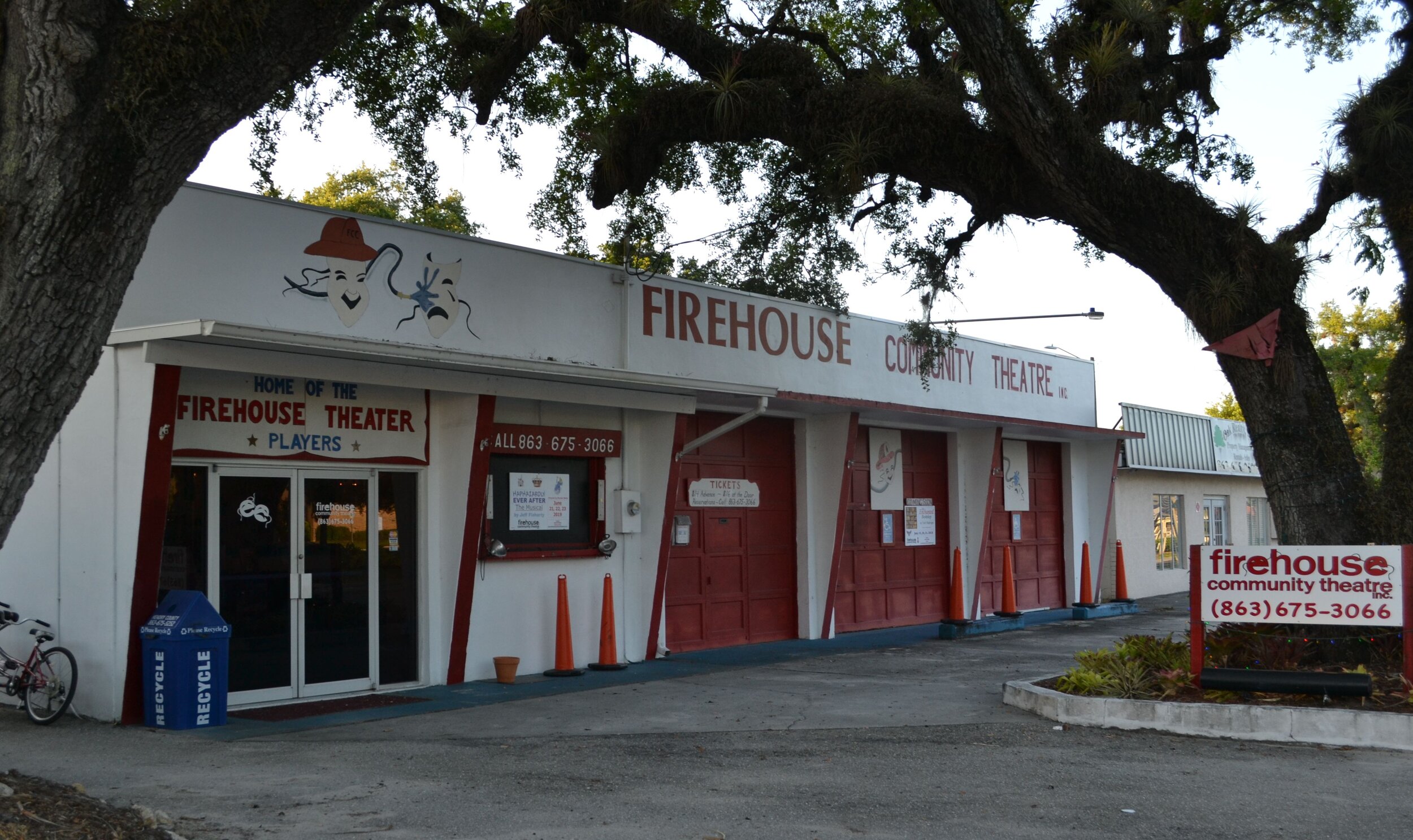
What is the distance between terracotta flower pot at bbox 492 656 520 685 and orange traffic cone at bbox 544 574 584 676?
675mm

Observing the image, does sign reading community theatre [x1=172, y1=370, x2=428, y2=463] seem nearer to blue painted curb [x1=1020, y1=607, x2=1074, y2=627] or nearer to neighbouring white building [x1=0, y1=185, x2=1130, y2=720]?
neighbouring white building [x1=0, y1=185, x2=1130, y2=720]

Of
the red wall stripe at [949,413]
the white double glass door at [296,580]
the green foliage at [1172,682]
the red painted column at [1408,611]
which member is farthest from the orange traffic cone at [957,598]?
the white double glass door at [296,580]

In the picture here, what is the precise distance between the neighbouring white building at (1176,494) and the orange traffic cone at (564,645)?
1311 cm

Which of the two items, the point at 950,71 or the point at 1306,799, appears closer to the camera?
the point at 1306,799

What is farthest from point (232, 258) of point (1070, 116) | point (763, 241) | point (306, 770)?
point (1070, 116)

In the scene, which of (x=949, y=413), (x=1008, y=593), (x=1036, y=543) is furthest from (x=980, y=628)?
(x=1036, y=543)

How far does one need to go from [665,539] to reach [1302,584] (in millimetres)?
6708

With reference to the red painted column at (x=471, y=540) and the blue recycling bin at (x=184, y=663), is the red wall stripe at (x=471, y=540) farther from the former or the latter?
the blue recycling bin at (x=184, y=663)

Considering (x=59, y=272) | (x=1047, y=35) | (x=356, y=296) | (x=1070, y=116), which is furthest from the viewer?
(x=1047, y=35)

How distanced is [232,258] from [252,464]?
1.73 m

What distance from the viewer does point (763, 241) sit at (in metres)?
14.2

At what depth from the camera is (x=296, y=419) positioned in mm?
11430

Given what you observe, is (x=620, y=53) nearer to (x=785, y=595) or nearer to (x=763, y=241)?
(x=763, y=241)

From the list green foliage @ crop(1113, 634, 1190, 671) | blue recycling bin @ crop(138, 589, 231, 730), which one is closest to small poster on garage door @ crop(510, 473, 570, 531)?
blue recycling bin @ crop(138, 589, 231, 730)
